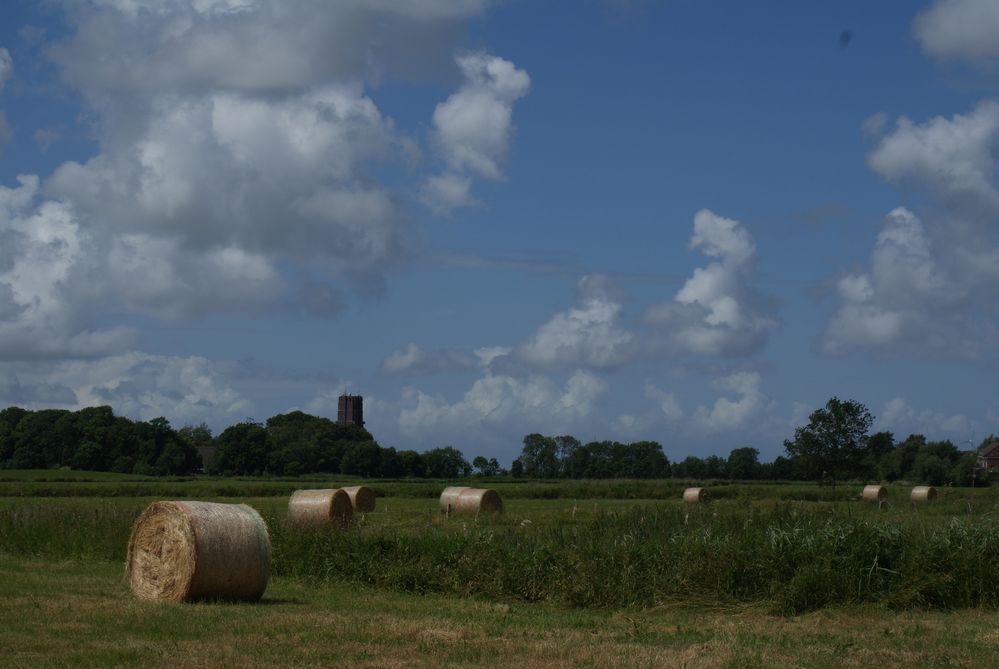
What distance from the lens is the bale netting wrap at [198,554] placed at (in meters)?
16.8

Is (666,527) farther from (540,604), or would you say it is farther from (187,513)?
(187,513)

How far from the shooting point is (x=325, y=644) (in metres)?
13.2

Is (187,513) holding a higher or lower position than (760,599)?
higher

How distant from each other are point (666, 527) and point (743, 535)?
2.34 m

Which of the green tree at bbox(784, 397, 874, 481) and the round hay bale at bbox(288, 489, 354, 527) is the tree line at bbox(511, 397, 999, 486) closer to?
the green tree at bbox(784, 397, 874, 481)

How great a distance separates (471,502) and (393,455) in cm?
10399

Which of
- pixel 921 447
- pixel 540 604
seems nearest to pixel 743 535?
pixel 540 604

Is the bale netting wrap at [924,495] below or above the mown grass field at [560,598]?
above

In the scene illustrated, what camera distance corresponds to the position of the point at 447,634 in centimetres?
1385

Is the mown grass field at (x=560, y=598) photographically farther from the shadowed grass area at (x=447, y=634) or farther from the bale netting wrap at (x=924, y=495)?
the bale netting wrap at (x=924, y=495)

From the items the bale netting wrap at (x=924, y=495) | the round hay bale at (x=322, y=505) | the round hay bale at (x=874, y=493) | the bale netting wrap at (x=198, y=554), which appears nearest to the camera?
the bale netting wrap at (x=198, y=554)

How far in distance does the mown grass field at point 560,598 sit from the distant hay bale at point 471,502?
21322 mm

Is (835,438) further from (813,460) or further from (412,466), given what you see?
(412,466)

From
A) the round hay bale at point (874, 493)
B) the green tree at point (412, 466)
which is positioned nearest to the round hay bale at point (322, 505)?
the round hay bale at point (874, 493)
